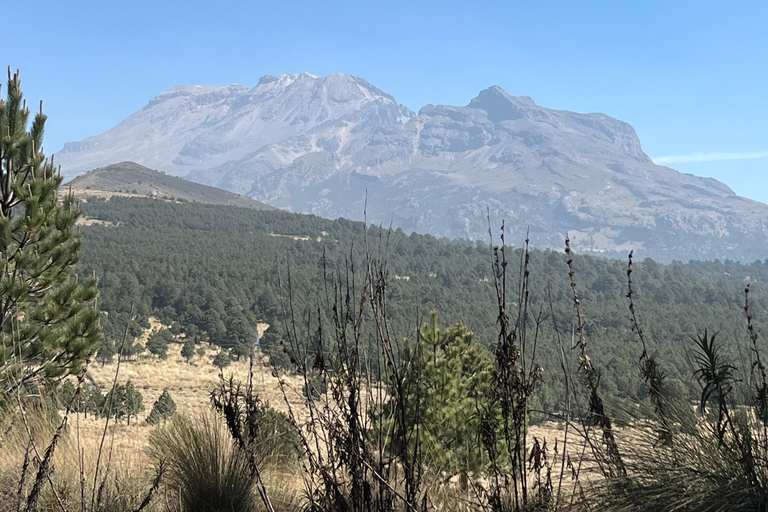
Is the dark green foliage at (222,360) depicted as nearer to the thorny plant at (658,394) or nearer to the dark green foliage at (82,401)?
the dark green foliage at (82,401)

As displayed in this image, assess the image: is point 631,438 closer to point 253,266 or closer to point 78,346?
point 78,346

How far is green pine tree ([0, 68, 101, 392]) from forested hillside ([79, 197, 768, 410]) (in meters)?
8.03

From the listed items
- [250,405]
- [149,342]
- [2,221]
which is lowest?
[149,342]

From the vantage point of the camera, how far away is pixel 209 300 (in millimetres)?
61531

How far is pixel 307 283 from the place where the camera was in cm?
7612

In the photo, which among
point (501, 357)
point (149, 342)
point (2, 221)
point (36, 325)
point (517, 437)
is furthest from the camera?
point (149, 342)

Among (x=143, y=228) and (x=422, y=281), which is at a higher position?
(x=143, y=228)

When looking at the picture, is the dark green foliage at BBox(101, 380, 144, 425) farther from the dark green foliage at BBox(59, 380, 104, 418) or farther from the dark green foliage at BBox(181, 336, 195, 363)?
the dark green foliage at BBox(181, 336, 195, 363)

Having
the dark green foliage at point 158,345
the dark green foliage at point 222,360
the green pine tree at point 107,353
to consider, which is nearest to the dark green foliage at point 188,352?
the dark green foliage at point 158,345

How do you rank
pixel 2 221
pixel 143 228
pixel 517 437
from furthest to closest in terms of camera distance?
pixel 143 228
pixel 2 221
pixel 517 437

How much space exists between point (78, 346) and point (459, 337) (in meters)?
6.69

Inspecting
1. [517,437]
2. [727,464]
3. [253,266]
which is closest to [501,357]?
[517,437]

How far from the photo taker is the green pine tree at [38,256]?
8352 mm

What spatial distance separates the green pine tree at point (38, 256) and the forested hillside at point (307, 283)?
8034 mm
